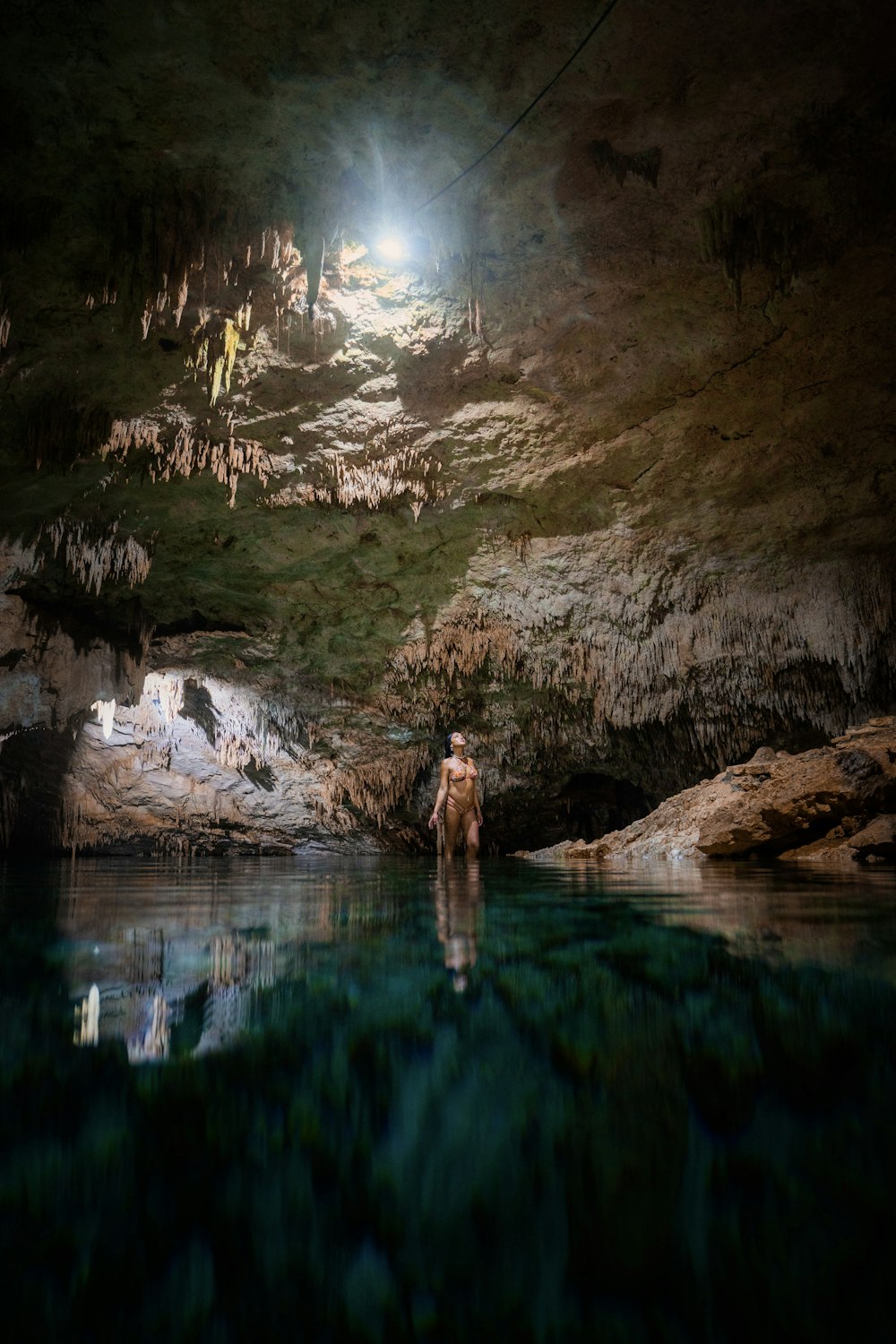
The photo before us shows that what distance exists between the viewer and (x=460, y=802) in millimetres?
10445

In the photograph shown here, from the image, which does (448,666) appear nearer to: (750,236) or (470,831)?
(470,831)

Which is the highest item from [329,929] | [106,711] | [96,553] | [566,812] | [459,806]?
[96,553]

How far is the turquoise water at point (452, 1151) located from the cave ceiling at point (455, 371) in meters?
5.10

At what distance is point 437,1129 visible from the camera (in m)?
0.60

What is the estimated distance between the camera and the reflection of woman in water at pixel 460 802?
10.2m

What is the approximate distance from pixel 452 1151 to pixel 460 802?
1000 cm

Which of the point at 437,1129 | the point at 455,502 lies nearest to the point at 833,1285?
the point at 437,1129

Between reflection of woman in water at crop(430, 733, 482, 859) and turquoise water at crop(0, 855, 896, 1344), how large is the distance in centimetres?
905

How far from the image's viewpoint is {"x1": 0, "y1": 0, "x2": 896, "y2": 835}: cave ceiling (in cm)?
436

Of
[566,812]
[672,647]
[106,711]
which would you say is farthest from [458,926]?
[566,812]

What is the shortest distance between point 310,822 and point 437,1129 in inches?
506

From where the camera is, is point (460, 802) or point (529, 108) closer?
point (529, 108)

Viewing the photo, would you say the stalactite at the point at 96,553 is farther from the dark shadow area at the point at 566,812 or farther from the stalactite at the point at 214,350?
the dark shadow area at the point at 566,812

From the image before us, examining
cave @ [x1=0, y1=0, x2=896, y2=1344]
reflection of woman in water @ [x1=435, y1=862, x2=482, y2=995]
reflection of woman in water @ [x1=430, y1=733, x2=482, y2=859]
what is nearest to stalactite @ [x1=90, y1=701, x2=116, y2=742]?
cave @ [x1=0, y1=0, x2=896, y2=1344]
